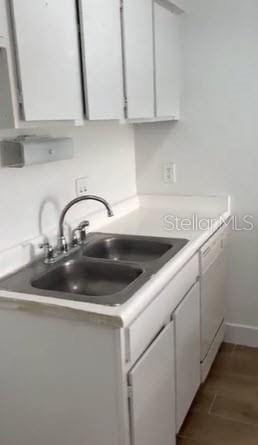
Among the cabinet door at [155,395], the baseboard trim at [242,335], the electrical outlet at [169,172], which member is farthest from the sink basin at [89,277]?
the baseboard trim at [242,335]

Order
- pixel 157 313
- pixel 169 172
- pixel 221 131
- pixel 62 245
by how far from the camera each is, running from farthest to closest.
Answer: pixel 169 172, pixel 221 131, pixel 62 245, pixel 157 313

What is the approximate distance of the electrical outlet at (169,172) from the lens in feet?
9.09

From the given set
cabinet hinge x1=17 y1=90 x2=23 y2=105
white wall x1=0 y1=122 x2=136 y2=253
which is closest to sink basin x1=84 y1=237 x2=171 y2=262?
white wall x1=0 y1=122 x2=136 y2=253

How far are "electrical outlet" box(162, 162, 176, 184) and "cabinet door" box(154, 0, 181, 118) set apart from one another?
33cm

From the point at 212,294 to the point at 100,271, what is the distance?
86cm

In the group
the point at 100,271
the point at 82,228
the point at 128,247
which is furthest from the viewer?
the point at 128,247

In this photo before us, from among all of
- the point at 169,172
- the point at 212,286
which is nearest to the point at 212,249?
the point at 212,286

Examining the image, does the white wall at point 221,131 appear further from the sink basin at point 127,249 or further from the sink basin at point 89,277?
the sink basin at point 89,277

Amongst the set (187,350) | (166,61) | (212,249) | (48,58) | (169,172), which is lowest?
(187,350)

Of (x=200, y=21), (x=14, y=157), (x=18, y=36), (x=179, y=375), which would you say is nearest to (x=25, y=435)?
(x=179, y=375)

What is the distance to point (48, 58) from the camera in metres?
1.37

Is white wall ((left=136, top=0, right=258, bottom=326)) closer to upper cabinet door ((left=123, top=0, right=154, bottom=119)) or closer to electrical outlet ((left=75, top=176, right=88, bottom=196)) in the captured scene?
upper cabinet door ((left=123, top=0, right=154, bottom=119))

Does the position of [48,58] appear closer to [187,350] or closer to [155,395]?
[155,395]

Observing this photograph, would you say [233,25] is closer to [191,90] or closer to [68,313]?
[191,90]
